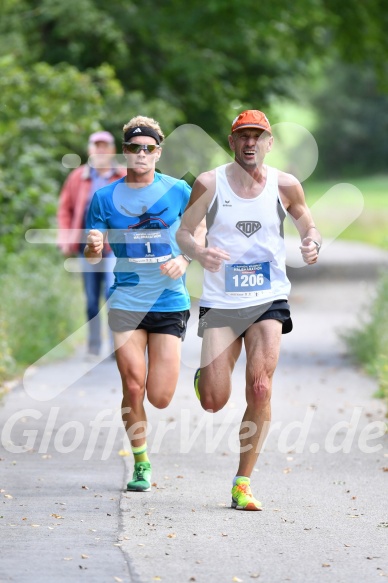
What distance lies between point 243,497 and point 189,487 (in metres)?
0.76

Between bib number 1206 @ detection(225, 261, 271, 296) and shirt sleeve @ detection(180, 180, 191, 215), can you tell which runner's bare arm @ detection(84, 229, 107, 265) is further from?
bib number 1206 @ detection(225, 261, 271, 296)

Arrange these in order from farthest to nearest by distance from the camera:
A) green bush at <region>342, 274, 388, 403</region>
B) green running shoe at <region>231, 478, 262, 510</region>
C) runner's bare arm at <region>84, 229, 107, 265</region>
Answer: green bush at <region>342, 274, 388, 403</region> → runner's bare arm at <region>84, 229, 107, 265</region> → green running shoe at <region>231, 478, 262, 510</region>

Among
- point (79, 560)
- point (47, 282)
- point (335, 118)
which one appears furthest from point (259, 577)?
point (335, 118)

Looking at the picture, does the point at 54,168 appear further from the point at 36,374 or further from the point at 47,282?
the point at 36,374

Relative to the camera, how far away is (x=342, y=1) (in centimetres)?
2719

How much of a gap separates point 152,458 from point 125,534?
249cm

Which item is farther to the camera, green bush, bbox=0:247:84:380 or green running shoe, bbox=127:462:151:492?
green bush, bbox=0:247:84:380

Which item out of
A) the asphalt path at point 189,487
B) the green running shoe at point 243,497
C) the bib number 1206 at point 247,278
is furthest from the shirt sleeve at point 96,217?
the green running shoe at point 243,497

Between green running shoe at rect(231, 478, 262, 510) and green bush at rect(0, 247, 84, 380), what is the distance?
4.74 metres

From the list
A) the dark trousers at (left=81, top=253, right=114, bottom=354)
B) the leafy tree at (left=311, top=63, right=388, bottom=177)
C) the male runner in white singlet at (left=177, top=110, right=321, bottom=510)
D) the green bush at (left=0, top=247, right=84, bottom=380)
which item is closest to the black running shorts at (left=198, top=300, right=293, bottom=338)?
the male runner in white singlet at (left=177, top=110, right=321, bottom=510)

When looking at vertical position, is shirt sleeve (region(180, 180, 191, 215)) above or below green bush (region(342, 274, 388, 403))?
above

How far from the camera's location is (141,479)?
7.79 meters

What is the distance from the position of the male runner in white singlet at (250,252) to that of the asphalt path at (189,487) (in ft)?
1.82

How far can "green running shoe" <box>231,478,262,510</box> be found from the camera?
7.29 meters
